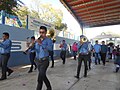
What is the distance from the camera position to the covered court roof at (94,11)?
1852 centimetres

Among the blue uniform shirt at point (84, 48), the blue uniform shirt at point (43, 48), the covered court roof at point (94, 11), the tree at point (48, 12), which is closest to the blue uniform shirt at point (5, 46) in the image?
the blue uniform shirt at point (43, 48)

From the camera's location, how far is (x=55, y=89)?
5.43 m

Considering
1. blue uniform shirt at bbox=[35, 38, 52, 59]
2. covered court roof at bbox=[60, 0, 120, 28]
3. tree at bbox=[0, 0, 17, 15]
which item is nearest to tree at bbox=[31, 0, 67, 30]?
covered court roof at bbox=[60, 0, 120, 28]

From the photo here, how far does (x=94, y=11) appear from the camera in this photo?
20656 mm

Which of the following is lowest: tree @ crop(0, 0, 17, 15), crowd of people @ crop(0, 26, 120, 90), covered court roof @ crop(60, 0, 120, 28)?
crowd of people @ crop(0, 26, 120, 90)

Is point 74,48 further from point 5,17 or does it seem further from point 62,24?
point 62,24

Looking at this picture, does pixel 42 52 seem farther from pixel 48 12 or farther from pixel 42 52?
pixel 48 12

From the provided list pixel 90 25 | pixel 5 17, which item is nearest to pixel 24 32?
pixel 5 17

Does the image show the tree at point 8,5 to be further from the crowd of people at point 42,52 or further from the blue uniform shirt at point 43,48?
the blue uniform shirt at point 43,48

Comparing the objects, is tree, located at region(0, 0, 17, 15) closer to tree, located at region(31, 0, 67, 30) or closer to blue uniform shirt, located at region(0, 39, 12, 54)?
blue uniform shirt, located at region(0, 39, 12, 54)

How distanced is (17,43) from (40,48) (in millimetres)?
6771

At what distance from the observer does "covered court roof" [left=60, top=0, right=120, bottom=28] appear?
60.7ft

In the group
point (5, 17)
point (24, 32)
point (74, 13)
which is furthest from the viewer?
point (74, 13)

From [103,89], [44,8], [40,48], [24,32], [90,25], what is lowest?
[103,89]
